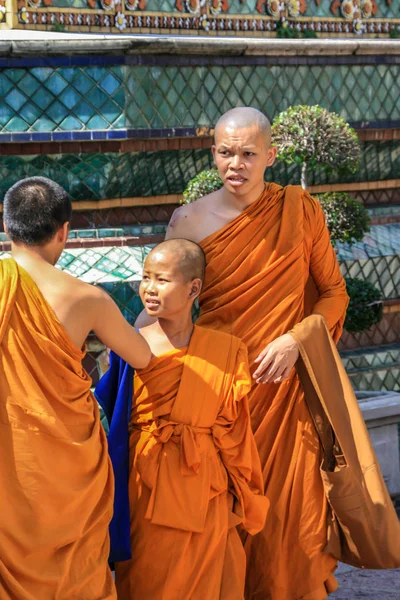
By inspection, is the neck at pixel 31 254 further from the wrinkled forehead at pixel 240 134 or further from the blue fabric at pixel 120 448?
the wrinkled forehead at pixel 240 134

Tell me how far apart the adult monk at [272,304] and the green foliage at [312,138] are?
1.73 metres

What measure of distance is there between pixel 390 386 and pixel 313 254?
140 inches

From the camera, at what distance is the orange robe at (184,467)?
4.94 meters

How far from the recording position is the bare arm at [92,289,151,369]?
4582 mm

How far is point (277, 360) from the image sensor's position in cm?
524

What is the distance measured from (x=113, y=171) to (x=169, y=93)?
0.60 m

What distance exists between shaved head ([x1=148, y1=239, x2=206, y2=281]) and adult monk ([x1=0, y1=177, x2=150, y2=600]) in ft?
1.36

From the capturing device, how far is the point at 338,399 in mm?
5559

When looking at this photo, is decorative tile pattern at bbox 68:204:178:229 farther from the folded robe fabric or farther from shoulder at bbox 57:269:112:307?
shoulder at bbox 57:269:112:307

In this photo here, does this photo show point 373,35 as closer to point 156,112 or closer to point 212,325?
point 156,112

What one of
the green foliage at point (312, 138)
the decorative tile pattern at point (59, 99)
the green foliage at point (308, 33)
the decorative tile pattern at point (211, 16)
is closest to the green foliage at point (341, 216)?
the green foliage at point (312, 138)

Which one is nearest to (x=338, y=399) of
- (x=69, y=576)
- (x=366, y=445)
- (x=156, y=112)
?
(x=366, y=445)

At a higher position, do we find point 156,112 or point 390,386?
point 156,112

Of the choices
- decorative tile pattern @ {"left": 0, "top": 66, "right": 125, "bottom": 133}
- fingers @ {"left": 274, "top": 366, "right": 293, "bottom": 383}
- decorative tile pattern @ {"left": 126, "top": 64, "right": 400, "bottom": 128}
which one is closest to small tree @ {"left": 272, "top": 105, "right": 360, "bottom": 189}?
decorative tile pattern @ {"left": 126, "top": 64, "right": 400, "bottom": 128}
